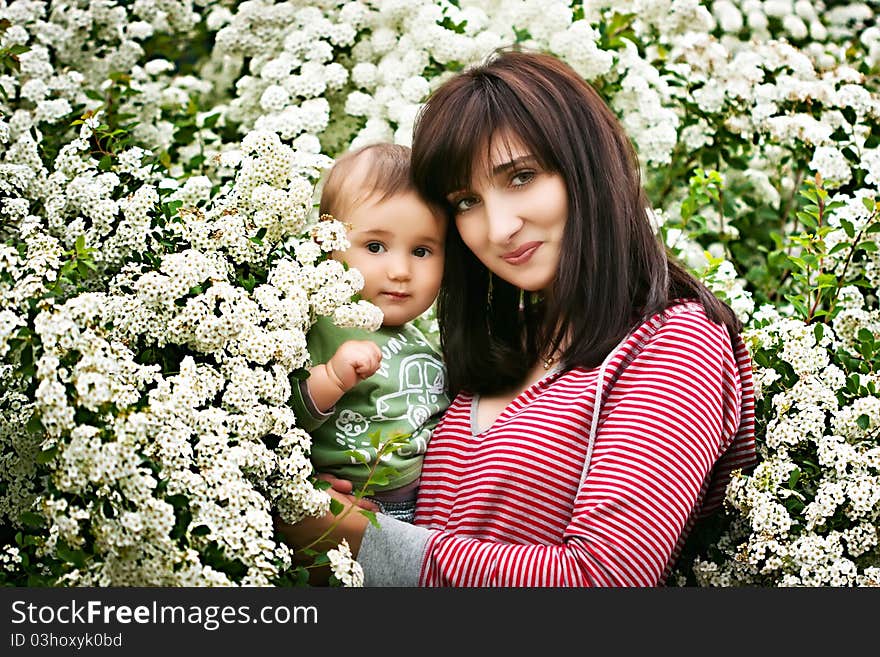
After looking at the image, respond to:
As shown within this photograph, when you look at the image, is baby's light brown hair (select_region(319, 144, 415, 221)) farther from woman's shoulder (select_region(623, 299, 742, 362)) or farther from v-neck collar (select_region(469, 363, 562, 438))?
woman's shoulder (select_region(623, 299, 742, 362))

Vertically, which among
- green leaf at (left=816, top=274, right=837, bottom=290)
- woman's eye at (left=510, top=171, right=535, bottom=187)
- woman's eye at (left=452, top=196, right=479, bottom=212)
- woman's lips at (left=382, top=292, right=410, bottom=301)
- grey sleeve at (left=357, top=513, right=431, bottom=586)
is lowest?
grey sleeve at (left=357, top=513, right=431, bottom=586)

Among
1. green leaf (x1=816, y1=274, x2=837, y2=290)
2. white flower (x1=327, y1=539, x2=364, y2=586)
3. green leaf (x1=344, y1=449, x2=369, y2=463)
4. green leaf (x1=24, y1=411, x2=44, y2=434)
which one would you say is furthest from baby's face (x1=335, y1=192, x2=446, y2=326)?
green leaf (x1=816, y1=274, x2=837, y2=290)

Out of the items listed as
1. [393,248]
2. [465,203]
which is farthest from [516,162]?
[393,248]

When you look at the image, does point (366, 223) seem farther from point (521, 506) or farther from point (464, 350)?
point (521, 506)

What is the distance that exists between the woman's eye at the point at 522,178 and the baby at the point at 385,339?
253 millimetres

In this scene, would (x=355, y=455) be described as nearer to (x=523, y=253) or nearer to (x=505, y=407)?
(x=505, y=407)

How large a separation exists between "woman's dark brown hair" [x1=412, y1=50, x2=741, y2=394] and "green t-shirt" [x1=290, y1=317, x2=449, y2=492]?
0.15 m

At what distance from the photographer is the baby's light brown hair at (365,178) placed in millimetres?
2402

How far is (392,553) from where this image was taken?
6.77ft

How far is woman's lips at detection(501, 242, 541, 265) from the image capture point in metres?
2.26

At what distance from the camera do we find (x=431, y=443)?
7.74ft

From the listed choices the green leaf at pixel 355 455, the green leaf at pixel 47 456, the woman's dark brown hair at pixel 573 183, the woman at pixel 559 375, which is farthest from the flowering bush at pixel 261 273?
the woman's dark brown hair at pixel 573 183

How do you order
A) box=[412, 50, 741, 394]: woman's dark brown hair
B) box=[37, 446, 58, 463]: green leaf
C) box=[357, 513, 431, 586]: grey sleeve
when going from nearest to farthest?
1. box=[37, 446, 58, 463]: green leaf
2. box=[357, 513, 431, 586]: grey sleeve
3. box=[412, 50, 741, 394]: woman's dark brown hair

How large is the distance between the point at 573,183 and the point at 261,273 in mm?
709
